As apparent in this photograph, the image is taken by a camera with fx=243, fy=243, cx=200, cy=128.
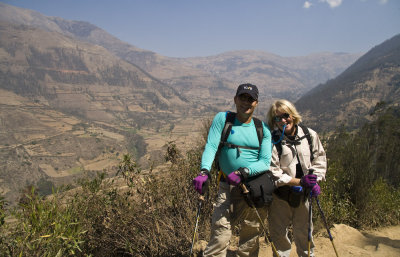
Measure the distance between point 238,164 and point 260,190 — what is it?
338 millimetres

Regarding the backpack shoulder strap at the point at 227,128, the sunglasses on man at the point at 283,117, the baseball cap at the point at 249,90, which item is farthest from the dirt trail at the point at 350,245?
the baseball cap at the point at 249,90

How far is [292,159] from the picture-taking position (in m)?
2.75

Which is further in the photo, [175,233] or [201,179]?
[175,233]

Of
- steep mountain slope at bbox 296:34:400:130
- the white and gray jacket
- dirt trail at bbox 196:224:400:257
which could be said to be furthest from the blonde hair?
steep mountain slope at bbox 296:34:400:130

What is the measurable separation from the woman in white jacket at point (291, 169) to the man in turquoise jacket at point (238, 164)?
10.6 inches

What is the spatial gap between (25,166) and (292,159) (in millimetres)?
120923

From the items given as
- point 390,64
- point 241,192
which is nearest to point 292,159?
point 241,192

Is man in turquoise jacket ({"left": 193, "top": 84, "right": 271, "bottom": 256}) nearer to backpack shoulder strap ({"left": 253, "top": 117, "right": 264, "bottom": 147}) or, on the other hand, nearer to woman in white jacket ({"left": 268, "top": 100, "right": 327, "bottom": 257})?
backpack shoulder strap ({"left": 253, "top": 117, "right": 264, "bottom": 147})

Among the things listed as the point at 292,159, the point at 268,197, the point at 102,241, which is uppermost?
the point at 292,159

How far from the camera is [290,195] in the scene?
2.73 metres

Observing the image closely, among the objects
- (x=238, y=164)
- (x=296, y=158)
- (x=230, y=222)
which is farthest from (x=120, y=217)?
(x=296, y=158)

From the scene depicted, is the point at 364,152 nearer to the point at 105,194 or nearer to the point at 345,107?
the point at 105,194

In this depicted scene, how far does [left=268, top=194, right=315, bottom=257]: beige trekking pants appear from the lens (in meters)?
2.80

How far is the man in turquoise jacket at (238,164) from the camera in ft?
8.01
